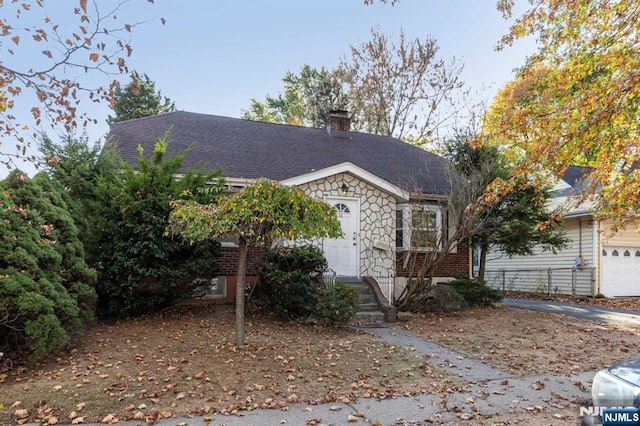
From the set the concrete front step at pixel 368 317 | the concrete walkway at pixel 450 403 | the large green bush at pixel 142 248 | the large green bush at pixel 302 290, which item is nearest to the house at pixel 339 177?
the concrete front step at pixel 368 317

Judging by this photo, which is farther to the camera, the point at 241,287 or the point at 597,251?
the point at 597,251

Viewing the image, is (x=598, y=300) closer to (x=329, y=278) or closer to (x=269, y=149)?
(x=329, y=278)

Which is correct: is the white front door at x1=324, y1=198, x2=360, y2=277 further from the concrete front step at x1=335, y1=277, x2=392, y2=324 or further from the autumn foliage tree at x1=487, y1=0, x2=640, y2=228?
the autumn foliage tree at x1=487, y1=0, x2=640, y2=228

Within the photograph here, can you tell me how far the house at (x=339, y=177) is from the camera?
37.8 feet

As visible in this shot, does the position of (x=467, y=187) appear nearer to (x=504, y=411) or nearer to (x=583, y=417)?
(x=504, y=411)

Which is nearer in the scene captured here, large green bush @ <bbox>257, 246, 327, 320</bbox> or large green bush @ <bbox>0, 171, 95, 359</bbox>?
large green bush @ <bbox>0, 171, 95, 359</bbox>

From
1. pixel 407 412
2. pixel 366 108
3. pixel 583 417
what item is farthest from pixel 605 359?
pixel 366 108

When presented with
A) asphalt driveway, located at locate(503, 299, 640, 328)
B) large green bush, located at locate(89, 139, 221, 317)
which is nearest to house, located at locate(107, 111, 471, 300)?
large green bush, located at locate(89, 139, 221, 317)

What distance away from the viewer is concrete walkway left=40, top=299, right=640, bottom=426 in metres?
4.61

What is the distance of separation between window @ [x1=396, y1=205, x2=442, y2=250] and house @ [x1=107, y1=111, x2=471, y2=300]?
30 millimetres

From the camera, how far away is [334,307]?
28.5ft

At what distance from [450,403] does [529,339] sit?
4.14 metres

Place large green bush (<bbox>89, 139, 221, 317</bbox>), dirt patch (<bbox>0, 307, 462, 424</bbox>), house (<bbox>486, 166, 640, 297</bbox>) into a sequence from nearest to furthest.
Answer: dirt patch (<bbox>0, 307, 462, 424</bbox>), large green bush (<bbox>89, 139, 221, 317</bbox>), house (<bbox>486, 166, 640, 297</bbox>)

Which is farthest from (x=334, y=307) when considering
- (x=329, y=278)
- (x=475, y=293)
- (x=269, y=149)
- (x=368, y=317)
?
(x=269, y=149)
